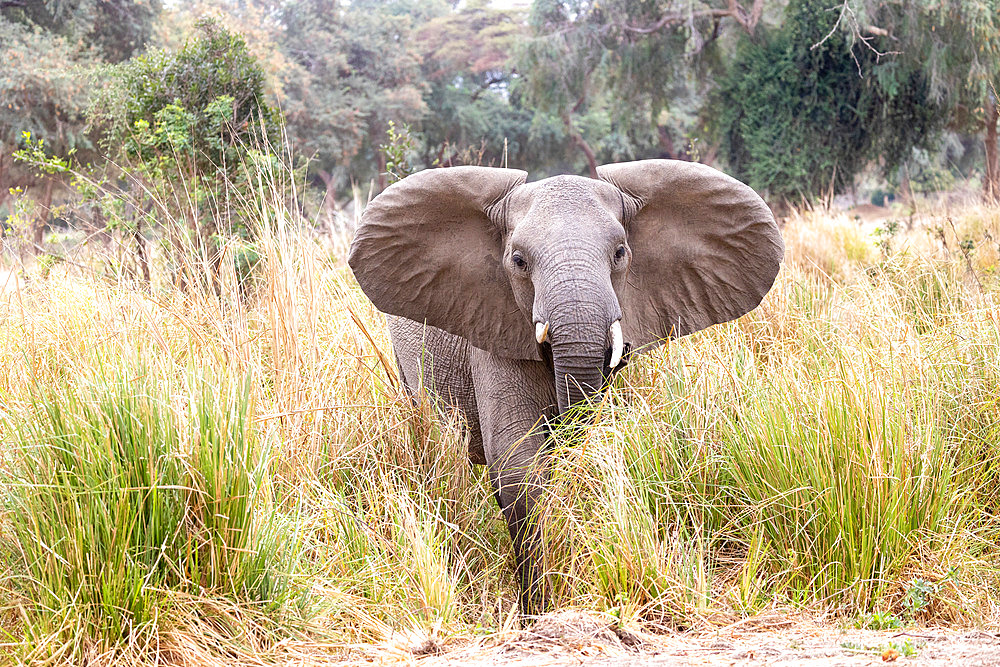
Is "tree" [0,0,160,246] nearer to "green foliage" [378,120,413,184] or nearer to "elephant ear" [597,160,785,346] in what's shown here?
"green foliage" [378,120,413,184]

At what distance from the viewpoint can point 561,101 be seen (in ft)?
77.0

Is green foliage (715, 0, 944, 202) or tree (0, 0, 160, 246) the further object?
tree (0, 0, 160, 246)

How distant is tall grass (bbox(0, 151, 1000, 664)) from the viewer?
3.28 m

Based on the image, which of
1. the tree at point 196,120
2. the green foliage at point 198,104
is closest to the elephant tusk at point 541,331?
the tree at point 196,120

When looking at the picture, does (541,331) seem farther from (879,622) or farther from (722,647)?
(879,622)

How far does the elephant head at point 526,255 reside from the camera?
471 cm

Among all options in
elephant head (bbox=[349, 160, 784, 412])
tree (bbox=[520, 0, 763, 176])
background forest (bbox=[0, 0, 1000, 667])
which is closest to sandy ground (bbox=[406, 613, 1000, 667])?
background forest (bbox=[0, 0, 1000, 667])

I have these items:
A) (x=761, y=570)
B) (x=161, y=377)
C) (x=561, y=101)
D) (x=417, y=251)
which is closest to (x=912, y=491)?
(x=761, y=570)

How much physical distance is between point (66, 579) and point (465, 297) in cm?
229

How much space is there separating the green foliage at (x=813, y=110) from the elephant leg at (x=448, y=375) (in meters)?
14.7

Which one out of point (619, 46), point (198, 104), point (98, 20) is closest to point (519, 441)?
point (198, 104)

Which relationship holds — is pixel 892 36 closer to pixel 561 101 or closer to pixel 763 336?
pixel 561 101

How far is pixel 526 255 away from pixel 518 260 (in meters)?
0.08

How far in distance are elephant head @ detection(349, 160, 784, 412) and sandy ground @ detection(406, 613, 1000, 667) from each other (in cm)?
141
